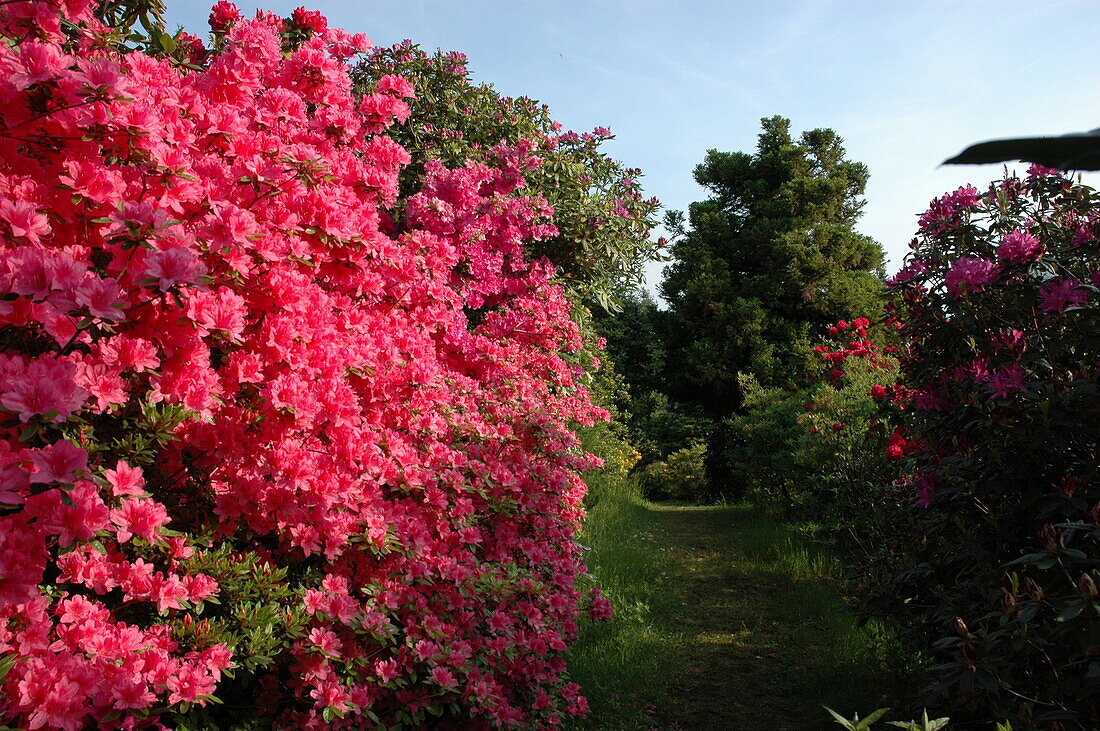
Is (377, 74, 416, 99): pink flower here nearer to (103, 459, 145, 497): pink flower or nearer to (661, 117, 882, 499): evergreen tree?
(103, 459, 145, 497): pink flower

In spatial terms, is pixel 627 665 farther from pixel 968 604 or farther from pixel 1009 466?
pixel 1009 466

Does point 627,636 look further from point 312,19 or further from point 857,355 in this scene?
point 857,355

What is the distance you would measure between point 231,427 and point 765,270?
1381cm

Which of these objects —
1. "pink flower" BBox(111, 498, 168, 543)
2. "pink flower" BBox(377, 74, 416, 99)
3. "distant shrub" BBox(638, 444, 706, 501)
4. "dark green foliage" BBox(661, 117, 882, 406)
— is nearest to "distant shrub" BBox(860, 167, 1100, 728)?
"pink flower" BBox(111, 498, 168, 543)

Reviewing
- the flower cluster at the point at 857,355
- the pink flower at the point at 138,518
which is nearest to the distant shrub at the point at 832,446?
the flower cluster at the point at 857,355

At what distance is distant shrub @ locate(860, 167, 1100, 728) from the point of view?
202 centimetres

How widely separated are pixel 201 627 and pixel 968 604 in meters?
2.70

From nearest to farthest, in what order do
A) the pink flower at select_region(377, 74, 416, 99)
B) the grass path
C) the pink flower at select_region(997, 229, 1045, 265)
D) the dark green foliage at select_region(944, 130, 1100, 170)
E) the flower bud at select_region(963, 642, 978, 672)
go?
the dark green foliage at select_region(944, 130, 1100, 170) → the flower bud at select_region(963, 642, 978, 672) → the pink flower at select_region(997, 229, 1045, 265) → the pink flower at select_region(377, 74, 416, 99) → the grass path

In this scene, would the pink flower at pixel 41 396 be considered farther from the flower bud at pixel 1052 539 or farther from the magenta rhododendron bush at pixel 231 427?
the flower bud at pixel 1052 539

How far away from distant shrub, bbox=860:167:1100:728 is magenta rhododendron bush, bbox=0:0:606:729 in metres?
1.63

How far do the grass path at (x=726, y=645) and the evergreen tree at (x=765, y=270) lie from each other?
23.7 feet

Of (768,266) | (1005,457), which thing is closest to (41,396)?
(1005,457)

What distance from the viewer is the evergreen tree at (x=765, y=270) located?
13852 millimetres

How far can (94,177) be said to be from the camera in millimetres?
1837
